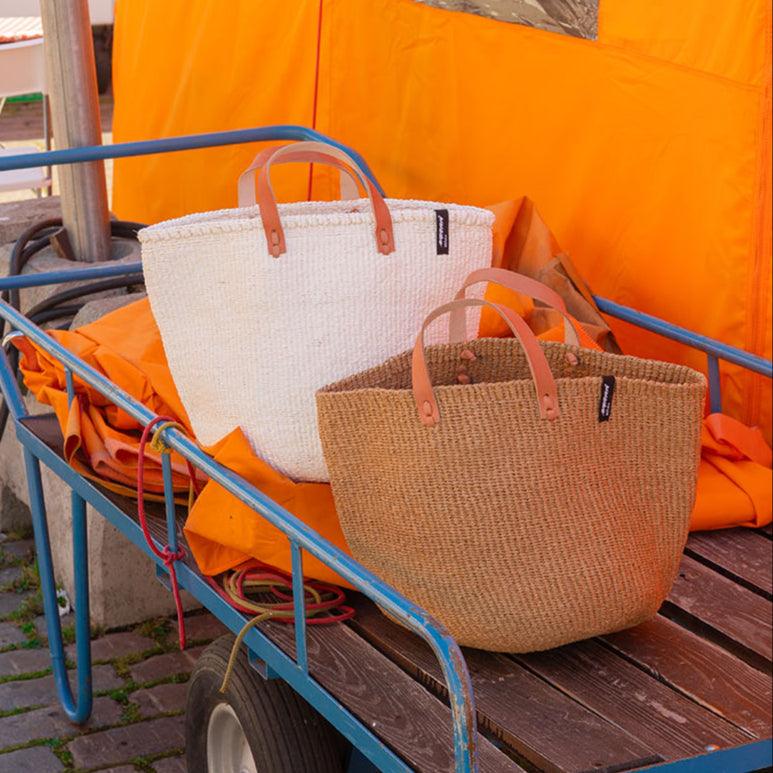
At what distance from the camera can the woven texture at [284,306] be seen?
77.6 inches

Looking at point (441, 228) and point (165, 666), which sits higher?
point (441, 228)

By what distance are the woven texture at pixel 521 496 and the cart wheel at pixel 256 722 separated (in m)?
0.30

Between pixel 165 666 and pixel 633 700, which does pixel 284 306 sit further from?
pixel 165 666

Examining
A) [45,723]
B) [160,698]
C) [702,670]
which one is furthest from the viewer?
[160,698]

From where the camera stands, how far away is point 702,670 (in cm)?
185

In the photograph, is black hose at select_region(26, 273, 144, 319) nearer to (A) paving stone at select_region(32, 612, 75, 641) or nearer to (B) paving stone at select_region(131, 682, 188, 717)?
(A) paving stone at select_region(32, 612, 75, 641)

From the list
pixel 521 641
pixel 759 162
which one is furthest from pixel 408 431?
pixel 759 162

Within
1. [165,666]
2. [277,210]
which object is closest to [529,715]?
[277,210]

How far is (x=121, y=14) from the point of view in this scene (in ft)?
14.6

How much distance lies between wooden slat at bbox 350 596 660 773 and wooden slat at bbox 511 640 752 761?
0.03 meters

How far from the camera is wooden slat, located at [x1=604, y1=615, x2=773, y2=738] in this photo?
5.69ft

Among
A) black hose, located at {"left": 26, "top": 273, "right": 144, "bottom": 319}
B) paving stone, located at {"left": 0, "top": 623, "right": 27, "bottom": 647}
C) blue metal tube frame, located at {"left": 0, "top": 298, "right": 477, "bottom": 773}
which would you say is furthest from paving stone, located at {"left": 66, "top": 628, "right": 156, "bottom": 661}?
black hose, located at {"left": 26, "top": 273, "right": 144, "bottom": 319}

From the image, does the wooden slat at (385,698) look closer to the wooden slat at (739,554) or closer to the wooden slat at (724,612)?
the wooden slat at (724,612)

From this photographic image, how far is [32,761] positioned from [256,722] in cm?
93
